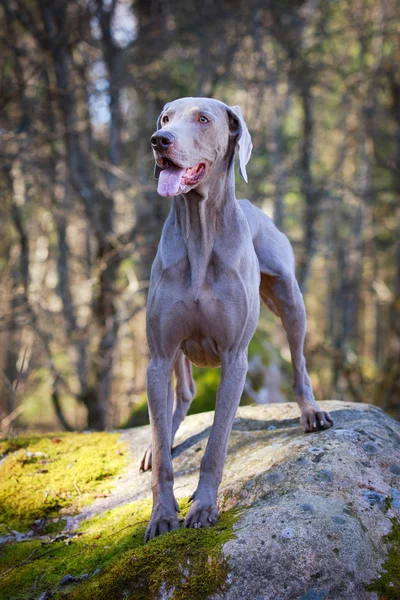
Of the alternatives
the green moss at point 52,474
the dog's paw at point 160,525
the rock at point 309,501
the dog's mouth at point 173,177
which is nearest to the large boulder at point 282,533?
the rock at point 309,501

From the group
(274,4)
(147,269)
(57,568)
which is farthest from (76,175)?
(57,568)

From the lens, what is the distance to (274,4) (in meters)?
10.5

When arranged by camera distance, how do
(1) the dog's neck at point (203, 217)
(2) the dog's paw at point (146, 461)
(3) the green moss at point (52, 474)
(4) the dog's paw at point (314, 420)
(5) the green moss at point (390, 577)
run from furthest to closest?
(2) the dog's paw at point (146, 461), (3) the green moss at point (52, 474), (4) the dog's paw at point (314, 420), (1) the dog's neck at point (203, 217), (5) the green moss at point (390, 577)

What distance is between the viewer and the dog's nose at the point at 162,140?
3066 mm

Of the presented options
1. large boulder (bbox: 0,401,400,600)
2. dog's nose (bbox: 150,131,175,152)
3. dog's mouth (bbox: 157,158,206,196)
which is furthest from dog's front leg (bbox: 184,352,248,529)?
dog's nose (bbox: 150,131,175,152)

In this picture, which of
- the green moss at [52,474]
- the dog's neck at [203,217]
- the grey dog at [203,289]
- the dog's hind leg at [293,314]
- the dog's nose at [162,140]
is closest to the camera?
the dog's nose at [162,140]

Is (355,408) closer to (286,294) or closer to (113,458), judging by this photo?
(286,294)

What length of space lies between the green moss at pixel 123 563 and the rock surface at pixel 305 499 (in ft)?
0.38

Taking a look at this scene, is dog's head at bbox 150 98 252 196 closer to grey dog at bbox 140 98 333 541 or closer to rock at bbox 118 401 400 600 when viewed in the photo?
grey dog at bbox 140 98 333 541

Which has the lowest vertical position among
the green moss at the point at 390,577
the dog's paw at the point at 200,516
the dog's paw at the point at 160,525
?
the green moss at the point at 390,577

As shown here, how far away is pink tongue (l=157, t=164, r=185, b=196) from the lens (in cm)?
314

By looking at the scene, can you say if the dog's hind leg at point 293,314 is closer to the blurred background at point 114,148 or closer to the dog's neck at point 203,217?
the dog's neck at point 203,217

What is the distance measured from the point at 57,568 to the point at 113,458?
1.42m

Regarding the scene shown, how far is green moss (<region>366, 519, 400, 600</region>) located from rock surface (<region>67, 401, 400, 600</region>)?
0.03 meters
